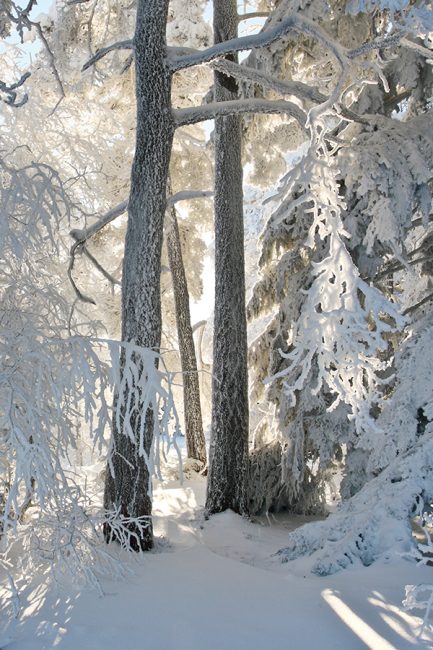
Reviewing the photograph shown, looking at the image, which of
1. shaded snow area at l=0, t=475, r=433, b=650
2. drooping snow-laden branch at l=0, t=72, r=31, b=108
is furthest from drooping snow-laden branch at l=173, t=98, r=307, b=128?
shaded snow area at l=0, t=475, r=433, b=650

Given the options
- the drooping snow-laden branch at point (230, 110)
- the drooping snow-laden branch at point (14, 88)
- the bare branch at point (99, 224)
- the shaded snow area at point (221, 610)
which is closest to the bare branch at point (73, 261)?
the bare branch at point (99, 224)

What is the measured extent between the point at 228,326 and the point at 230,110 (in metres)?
2.94

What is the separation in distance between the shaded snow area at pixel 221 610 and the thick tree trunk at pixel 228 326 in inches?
90.7

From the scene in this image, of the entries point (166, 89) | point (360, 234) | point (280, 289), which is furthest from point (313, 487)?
point (166, 89)

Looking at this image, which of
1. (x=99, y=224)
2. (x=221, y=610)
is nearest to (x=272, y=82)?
(x=99, y=224)

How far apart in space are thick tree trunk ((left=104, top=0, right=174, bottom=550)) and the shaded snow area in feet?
2.41

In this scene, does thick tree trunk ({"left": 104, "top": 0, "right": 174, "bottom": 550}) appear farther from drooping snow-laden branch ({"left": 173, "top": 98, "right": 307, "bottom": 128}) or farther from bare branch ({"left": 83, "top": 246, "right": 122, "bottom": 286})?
bare branch ({"left": 83, "top": 246, "right": 122, "bottom": 286})

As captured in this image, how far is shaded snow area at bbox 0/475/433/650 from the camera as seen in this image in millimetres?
4355

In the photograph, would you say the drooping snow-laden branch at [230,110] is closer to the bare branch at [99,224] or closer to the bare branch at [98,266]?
the bare branch at [99,224]

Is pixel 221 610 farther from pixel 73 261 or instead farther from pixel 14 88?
pixel 73 261

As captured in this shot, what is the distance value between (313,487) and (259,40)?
6.24 metres

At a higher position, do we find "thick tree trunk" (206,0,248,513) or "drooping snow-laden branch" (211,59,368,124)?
"drooping snow-laden branch" (211,59,368,124)

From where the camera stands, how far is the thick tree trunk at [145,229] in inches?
263

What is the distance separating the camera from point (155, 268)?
6801 millimetres
